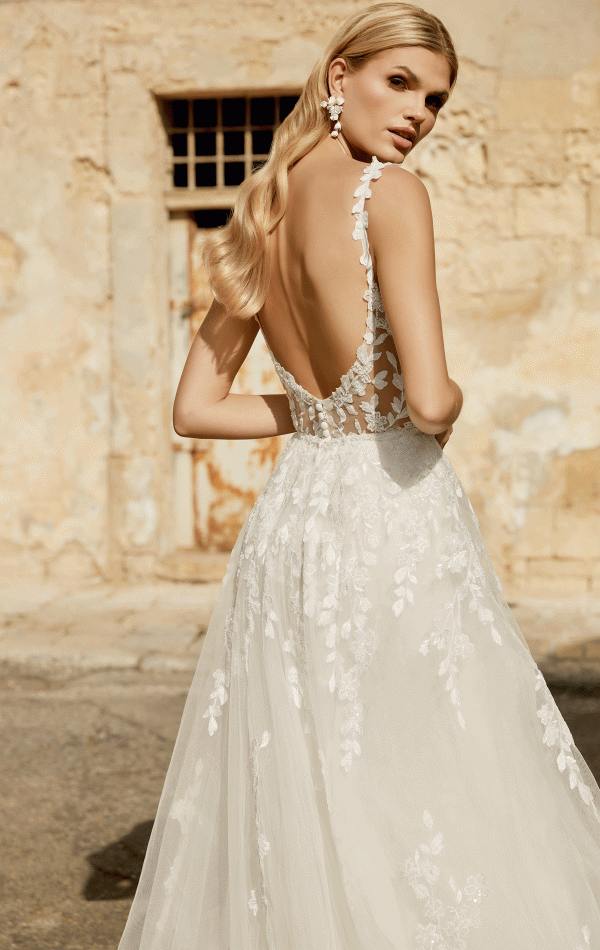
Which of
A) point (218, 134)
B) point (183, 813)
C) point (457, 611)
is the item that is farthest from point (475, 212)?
point (183, 813)

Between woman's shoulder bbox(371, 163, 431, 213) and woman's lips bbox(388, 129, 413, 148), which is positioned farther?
woman's lips bbox(388, 129, 413, 148)

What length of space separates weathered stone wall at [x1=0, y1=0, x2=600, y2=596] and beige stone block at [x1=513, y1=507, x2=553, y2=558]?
0.04 ft

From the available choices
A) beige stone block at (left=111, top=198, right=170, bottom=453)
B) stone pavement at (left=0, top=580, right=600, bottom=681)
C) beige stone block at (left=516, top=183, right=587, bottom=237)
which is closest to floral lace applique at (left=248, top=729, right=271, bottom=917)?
stone pavement at (left=0, top=580, right=600, bottom=681)

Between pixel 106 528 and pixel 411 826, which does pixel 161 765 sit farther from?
pixel 106 528

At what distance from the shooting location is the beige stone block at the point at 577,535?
5.55 metres

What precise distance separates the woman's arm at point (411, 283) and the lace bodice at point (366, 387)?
0.09 feet

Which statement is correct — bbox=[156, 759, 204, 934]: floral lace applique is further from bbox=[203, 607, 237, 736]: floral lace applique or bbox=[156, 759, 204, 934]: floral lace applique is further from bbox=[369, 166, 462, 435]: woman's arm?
bbox=[369, 166, 462, 435]: woman's arm

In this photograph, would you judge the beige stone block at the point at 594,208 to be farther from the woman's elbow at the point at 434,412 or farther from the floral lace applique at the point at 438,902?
the floral lace applique at the point at 438,902

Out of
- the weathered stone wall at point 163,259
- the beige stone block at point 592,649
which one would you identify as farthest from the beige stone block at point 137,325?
the beige stone block at point 592,649

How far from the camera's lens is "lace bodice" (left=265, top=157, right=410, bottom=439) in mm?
1552

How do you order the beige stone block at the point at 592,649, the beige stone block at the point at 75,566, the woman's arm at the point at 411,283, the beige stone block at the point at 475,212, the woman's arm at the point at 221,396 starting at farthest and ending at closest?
the beige stone block at the point at 75,566
the beige stone block at the point at 475,212
the beige stone block at the point at 592,649
the woman's arm at the point at 221,396
the woman's arm at the point at 411,283

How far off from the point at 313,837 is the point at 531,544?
4256 millimetres

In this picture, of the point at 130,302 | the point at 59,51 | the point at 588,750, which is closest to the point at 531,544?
the point at 588,750

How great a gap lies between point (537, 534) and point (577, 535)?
9.0 inches
